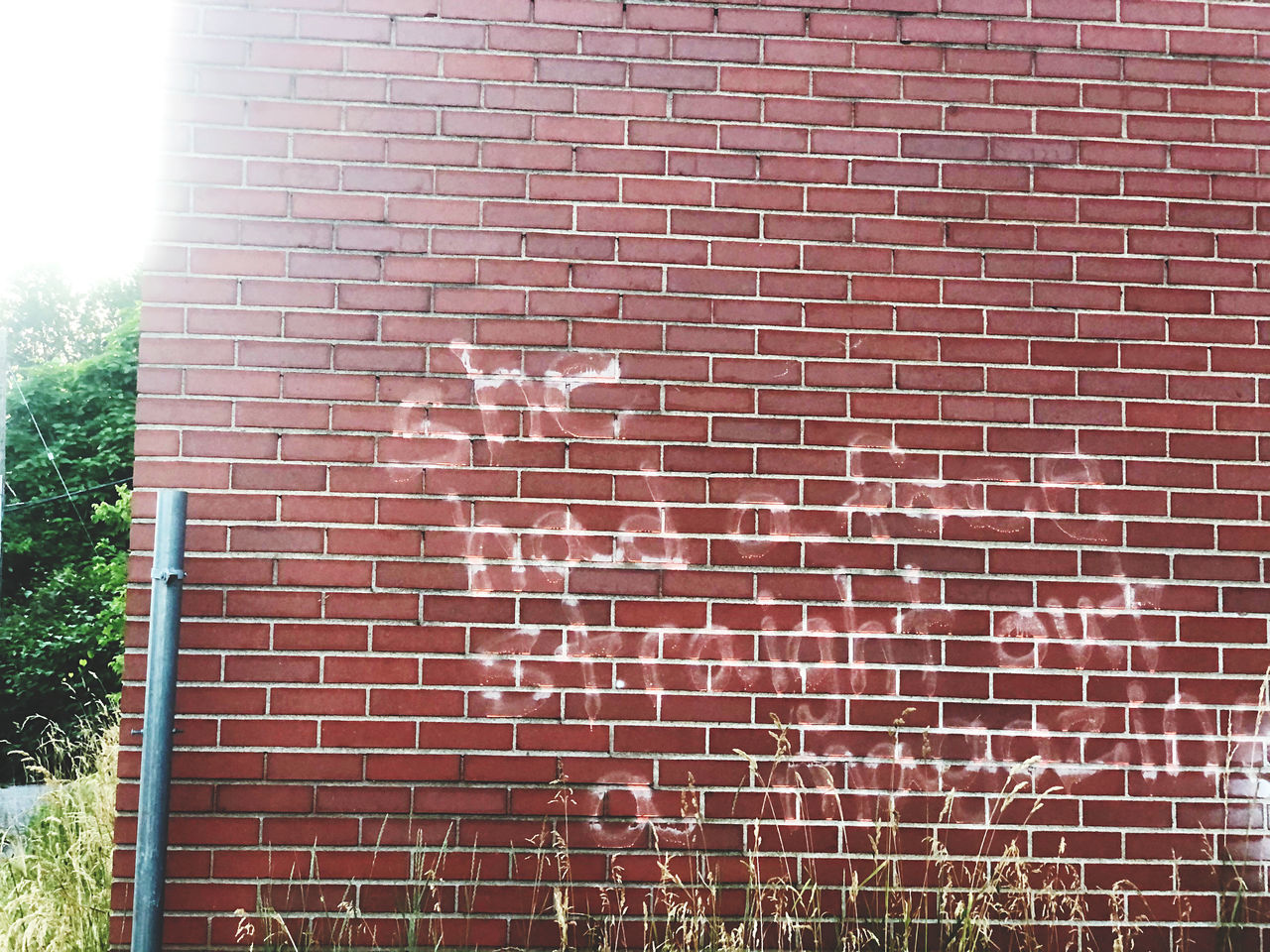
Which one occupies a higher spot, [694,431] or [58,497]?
[58,497]

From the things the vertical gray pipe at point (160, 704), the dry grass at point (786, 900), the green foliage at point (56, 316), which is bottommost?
the dry grass at point (786, 900)

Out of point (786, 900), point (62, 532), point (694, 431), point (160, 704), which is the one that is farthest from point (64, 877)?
point (62, 532)

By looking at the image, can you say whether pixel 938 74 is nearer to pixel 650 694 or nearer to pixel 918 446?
pixel 918 446

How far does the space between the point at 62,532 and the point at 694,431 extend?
1550 centimetres

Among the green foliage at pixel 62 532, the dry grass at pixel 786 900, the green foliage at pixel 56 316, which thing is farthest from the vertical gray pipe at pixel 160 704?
the green foliage at pixel 56 316

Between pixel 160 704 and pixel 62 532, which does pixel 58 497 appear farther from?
pixel 160 704

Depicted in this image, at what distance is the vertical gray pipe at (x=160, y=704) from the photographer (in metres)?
2.25

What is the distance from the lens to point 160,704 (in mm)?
2271

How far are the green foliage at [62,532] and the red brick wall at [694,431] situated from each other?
11.8 meters

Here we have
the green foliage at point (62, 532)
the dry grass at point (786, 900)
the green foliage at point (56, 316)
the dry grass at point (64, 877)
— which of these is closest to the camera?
the dry grass at point (786, 900)

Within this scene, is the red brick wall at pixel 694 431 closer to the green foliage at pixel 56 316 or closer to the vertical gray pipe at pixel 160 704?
the vertical gray pipe at pixel 160 704

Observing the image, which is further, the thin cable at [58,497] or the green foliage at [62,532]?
the thin cable at [58,497]

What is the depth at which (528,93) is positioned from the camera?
8.61 ft

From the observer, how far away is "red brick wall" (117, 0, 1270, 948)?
8.20ft
